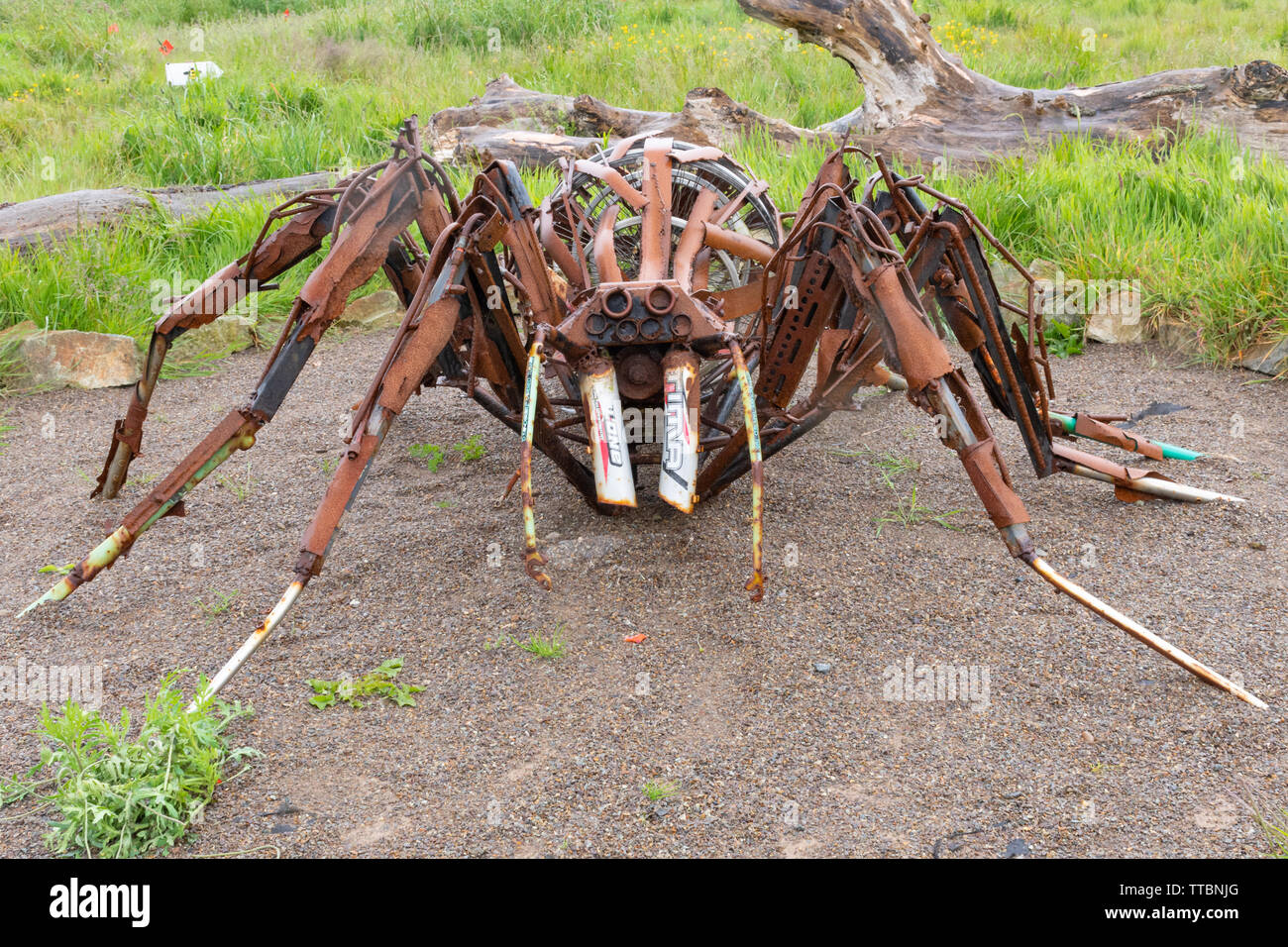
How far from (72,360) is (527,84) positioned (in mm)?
5356

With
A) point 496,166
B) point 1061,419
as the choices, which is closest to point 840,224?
point 496,166

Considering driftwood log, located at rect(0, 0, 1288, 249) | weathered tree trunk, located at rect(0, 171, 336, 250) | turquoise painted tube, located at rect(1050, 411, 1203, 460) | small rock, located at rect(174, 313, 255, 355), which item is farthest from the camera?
driftwood log, located at rect(0, 0, 1288, 249)

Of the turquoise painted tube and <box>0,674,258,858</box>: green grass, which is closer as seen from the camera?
<box>0,674,258,858</box>: green grass

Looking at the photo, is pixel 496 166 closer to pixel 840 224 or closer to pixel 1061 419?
pixel 840 224

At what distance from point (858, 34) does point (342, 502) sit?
5.86 m

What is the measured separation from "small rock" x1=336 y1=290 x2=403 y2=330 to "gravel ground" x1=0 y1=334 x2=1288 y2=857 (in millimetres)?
1899

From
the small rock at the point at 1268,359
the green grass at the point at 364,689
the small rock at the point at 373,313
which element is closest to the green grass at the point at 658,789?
the green grass at the point at 364,689

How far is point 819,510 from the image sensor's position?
3965 millimetres

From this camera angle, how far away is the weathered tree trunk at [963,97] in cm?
693

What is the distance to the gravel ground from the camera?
8.13 ft

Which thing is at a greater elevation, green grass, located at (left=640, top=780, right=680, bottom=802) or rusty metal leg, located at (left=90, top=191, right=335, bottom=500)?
rusty metal leg, located at (left=90, top=191, right=335, bottom=500)

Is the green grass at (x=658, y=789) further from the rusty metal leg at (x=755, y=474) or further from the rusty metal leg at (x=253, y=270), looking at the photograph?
the rusty metal leg at (x=253, y=270)

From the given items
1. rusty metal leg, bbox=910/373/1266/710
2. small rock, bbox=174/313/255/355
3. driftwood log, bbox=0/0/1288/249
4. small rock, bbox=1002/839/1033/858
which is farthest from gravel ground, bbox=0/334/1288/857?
driftwood log, bbox=0/0/1288/249
